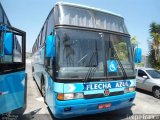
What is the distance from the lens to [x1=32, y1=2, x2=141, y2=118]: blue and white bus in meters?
4.89

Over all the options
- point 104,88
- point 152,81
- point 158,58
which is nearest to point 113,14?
point 104,88

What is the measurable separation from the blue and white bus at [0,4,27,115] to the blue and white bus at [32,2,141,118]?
0.76 m

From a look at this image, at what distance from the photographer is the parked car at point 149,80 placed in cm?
990

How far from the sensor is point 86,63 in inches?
201

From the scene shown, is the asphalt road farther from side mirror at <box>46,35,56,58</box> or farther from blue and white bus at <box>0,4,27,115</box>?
side mirror at <box>46,35,56,58</box>

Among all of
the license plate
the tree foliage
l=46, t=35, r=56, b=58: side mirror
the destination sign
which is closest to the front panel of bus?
l=46, t=35, r=56, b=58: side mirror

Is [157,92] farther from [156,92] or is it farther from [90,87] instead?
[90,87]

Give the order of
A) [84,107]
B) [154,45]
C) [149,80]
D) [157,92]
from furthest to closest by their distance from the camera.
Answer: [154,45] → [149,80] → [157,92] → [84,107]

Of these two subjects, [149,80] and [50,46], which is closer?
[50,46]

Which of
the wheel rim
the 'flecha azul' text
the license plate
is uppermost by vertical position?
the 'flecha azul' text

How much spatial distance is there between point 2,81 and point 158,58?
2079cm

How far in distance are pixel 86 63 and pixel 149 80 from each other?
6357 mm

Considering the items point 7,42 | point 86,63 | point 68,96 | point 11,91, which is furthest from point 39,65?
point 7,42

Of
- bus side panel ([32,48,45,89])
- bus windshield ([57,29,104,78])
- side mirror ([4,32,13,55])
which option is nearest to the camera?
side mirror ([4,32,13,55])
